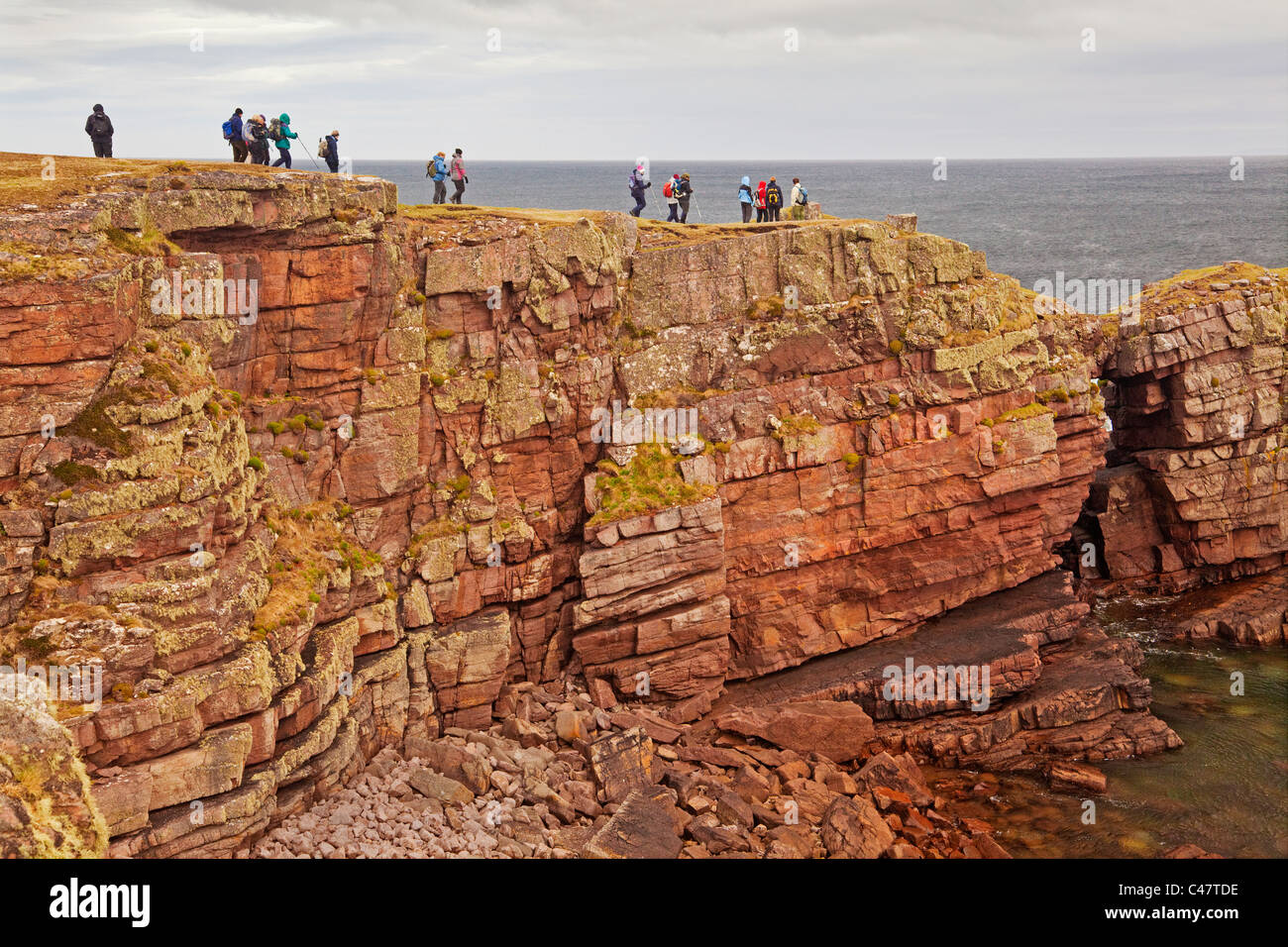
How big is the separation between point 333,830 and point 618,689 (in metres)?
12.0

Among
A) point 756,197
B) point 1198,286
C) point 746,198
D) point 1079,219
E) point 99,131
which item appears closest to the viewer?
point 99,131

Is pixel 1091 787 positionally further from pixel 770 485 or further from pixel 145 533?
pixel 145 533

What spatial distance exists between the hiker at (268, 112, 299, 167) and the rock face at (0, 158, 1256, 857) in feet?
19.3

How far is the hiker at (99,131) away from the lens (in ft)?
124

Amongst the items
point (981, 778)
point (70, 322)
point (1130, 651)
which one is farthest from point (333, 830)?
point (1130, 651)

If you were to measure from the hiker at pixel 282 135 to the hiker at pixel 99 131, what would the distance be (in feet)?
16.6

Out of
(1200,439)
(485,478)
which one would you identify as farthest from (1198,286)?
(485,478)

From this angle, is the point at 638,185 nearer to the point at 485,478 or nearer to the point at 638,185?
the point at 638,185

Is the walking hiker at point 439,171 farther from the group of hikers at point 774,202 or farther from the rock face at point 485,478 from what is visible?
the group of hikers at point 774,202

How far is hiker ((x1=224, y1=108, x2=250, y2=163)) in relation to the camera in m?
39.8

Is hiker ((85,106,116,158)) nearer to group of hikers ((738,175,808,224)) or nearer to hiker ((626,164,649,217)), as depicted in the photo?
hiker ((626,164,649,217))

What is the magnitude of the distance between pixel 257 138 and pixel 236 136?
2.17ft

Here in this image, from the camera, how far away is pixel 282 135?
4094cm

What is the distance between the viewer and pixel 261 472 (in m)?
33.1
